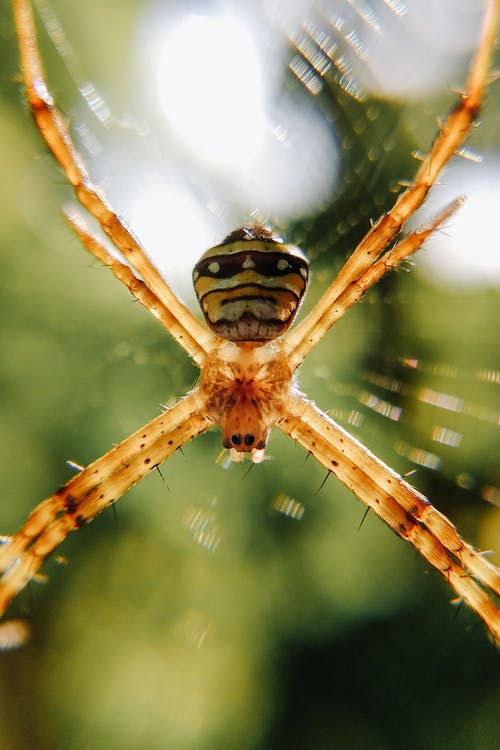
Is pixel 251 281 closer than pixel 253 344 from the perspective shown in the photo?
Yes

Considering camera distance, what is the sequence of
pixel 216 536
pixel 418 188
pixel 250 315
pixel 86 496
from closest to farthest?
pixel 418 188 < pixel 250 315 < pixel 86 496 < pixel 216 536

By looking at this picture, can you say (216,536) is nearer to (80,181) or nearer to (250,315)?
(250,315)

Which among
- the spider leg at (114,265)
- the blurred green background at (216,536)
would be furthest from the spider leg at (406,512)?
the blurred green background at (216,536)

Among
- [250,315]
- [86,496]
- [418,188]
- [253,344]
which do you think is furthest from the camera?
[253,344]

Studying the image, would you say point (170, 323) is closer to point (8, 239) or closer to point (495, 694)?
point (8, 239)

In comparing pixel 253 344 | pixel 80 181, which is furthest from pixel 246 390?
pixel 80 181

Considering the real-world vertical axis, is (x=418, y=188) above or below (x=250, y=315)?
above
